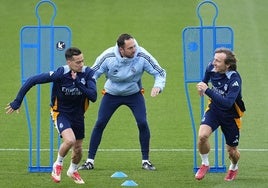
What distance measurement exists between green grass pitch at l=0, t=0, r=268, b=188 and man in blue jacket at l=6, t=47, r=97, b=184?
0.53m

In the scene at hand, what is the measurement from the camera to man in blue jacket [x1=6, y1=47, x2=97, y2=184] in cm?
1622

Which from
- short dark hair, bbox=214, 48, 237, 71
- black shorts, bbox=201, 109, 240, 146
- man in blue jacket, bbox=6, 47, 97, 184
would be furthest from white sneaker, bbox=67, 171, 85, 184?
short dark hair, bbox=214, 48, 237, 71

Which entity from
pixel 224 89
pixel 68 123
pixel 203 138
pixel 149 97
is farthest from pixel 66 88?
pixel 149 97

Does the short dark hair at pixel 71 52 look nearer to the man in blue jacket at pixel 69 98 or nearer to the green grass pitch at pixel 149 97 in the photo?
the man in blue jacket at pixel 69 98

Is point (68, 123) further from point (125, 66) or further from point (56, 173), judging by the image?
point (125, 66)

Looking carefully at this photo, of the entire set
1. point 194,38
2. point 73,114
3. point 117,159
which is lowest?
point 117,159

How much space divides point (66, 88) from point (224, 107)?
2534 mm

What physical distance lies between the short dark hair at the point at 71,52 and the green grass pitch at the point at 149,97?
6.76ft

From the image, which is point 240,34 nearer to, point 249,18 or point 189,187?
point 249,18

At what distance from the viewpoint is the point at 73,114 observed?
16672 mm

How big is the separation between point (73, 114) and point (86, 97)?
39 cm

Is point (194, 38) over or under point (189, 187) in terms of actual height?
over

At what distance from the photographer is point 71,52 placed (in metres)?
16.2

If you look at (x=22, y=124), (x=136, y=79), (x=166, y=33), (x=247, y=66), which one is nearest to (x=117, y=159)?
(x=136, y=79)
